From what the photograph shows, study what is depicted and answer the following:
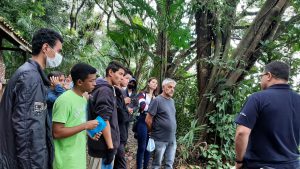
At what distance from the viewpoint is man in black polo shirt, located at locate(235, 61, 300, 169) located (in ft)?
9.29

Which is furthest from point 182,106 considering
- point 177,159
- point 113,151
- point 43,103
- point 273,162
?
point 43,103

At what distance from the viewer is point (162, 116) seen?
17.0 feet

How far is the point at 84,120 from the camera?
2930 millimetres

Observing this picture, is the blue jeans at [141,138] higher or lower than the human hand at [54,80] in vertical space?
lower

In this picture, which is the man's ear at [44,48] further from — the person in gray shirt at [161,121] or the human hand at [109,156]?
the person in gray shirt at [161,121]

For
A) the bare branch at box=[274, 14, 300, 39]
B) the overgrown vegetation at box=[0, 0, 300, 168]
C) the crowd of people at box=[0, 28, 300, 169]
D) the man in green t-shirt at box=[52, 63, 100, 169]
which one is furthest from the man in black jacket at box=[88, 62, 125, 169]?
the bare branch at box=[274, 14, 300, 39]

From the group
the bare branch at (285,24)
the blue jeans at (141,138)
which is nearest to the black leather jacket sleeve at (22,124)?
the blue jeans at (141,138)

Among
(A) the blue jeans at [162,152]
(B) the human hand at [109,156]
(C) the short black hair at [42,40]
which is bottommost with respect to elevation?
(A) the blue jeans at [162,152]

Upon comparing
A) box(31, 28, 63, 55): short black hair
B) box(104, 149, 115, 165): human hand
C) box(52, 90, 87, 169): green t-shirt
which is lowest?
box(104, 149, 115, 165): human hand

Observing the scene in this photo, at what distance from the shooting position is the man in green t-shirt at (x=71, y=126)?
2686 millimetres

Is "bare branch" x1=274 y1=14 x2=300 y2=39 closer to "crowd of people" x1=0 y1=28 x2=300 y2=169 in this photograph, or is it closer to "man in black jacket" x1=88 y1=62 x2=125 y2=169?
"crowd of people" x1=0 y1=28 x2=300 y2=169

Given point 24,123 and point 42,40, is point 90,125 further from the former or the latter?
point 42,40

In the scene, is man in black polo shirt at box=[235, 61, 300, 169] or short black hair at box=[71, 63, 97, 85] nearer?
man in black polo shirt at box=[235, 61, 300, 169]

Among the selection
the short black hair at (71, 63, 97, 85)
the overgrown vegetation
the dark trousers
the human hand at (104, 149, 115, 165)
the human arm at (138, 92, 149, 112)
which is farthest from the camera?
the overgrown vegetation
